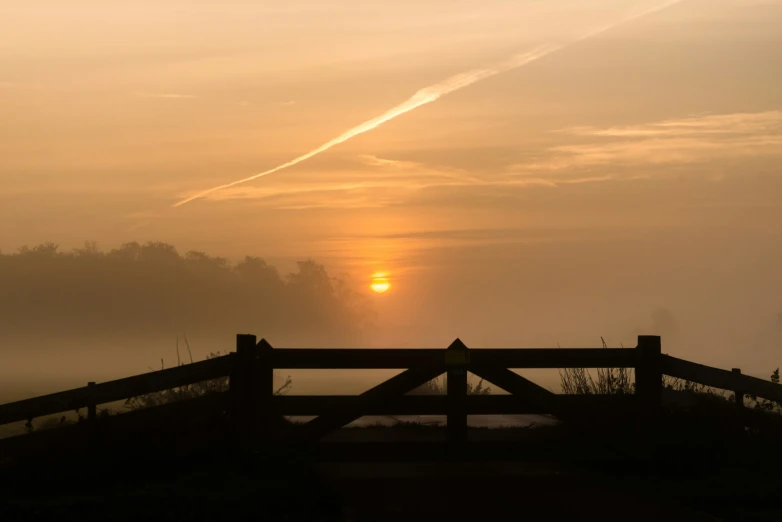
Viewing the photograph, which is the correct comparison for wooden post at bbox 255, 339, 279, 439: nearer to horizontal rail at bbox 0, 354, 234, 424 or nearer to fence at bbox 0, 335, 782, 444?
fence at bbox 0, 335, 782, 444

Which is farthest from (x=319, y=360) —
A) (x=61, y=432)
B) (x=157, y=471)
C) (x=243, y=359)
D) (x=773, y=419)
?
(x=773, y=419)

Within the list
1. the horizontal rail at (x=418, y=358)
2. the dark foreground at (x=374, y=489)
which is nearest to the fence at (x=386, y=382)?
the horizontal rail at (x=418, y=358)

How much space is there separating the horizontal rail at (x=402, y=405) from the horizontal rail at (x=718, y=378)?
5.06 ft

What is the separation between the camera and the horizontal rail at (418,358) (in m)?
13.7

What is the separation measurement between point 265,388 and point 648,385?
17.5ft

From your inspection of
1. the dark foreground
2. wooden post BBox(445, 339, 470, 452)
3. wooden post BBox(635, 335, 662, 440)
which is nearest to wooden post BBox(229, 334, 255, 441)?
the dark foreground

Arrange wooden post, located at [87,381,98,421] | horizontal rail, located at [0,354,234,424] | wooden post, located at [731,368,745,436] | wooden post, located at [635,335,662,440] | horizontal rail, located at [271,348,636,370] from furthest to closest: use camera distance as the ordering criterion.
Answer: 1. wooden post, located at [731,368,745,436]
2. wooden post, located at [635,335,662,440]
3. horizontal rail, located at [271,348,636,370]
4. wooden post, located at [87,381,98,421]
5. horizontal rail, located at [0,354,234,424]

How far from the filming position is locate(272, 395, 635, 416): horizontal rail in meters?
13.8

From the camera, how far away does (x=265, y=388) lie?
13.8 metres

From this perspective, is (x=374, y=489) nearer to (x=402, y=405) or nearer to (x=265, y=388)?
(x=402, y=405)

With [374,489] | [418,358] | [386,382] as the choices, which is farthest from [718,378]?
[374,489]

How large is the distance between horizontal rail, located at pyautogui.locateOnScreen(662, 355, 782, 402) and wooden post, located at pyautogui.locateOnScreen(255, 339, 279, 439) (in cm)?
546

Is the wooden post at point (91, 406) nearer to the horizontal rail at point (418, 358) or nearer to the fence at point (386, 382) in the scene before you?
the fence at point (386, 382)

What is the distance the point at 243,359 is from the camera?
45.4ft
